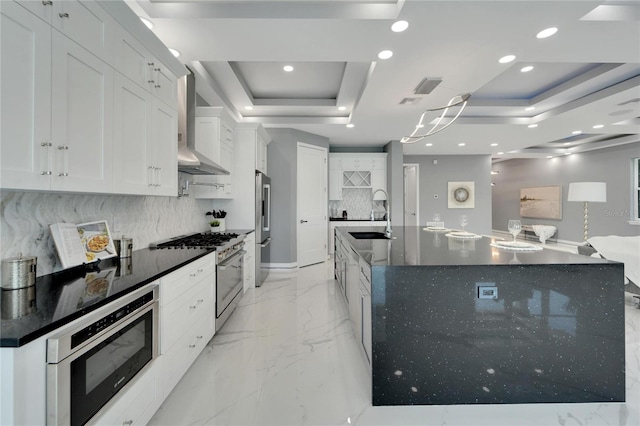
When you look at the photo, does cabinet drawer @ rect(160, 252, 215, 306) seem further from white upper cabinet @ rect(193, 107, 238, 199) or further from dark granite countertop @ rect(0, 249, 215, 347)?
white upper cabinet @ rect(193, 107, 238, 199)

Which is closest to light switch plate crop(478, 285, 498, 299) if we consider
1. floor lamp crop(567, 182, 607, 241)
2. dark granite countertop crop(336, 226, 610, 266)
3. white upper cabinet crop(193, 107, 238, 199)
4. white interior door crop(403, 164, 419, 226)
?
dark granite countertop crop(336, 226, 610, 266)

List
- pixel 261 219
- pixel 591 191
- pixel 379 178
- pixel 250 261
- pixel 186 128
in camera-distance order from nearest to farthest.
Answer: pixel 186 128
pixel 250 261
pixel 261 219
pixel 591 191
pixel 379 178

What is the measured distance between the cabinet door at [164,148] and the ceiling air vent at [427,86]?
2754 mm

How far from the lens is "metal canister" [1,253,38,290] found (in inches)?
52.2

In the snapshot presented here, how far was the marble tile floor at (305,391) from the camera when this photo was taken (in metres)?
1.72

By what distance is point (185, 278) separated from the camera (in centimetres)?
202

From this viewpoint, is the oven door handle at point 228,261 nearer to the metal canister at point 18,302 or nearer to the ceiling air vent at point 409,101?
the metal canister at point 18,302

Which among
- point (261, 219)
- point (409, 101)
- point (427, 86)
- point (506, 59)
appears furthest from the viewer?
point (261, 219)

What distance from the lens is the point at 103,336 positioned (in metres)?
1.23

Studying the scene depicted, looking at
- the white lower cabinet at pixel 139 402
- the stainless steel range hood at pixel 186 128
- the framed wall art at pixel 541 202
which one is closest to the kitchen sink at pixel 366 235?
the stainless steel range hood at pixel 186 128

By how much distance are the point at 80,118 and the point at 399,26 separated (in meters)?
2.31

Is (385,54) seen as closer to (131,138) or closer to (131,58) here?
(131,58)

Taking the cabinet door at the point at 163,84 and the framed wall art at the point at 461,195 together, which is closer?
the cabinet door at the point at 163,84

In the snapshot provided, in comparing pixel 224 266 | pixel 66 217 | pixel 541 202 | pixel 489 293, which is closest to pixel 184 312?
pixel 224 266
